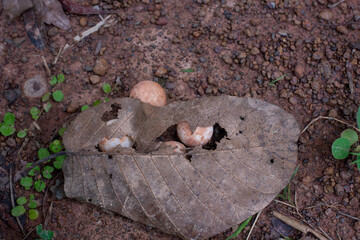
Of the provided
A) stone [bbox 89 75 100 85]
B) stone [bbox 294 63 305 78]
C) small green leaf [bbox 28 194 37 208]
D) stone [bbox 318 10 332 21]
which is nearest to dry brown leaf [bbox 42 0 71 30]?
stone [bbox 89 75 100 85]

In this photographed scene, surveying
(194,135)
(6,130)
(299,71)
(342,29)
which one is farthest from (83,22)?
(342,29)

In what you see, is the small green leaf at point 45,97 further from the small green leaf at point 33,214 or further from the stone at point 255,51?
the stone at point 255,51

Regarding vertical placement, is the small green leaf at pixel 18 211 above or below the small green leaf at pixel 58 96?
below

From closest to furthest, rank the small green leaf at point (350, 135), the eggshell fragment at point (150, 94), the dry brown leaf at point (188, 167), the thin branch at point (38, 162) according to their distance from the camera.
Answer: the dry brown leaf at point (188, 167) < the thin branch at point (38, 162) < the eggshell fragment at point (150, 94) < the small green leaf at point (350, 135)

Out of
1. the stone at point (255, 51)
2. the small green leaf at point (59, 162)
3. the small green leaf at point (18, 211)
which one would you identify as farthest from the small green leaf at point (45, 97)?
the stone at point (255, 51)

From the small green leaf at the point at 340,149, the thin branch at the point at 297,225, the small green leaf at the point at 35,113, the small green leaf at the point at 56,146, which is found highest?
the small green leaf at the point at 35,113

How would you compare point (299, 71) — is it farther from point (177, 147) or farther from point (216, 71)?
point (177, 147)
